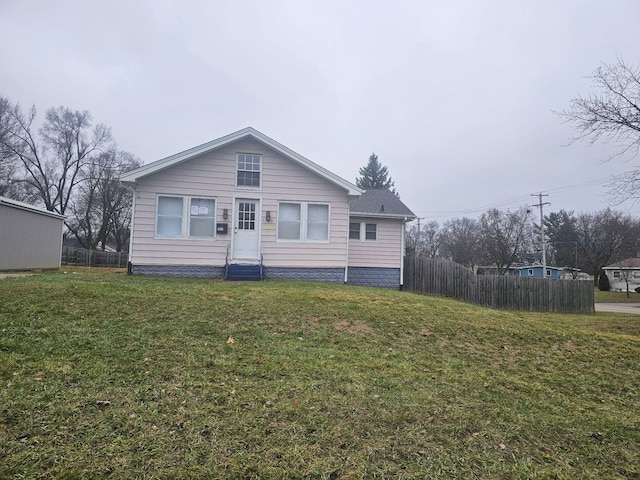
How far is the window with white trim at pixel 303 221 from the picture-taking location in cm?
1239

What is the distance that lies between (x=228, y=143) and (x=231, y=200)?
190 centimetres

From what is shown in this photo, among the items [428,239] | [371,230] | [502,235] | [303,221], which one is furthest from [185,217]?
[428,239]

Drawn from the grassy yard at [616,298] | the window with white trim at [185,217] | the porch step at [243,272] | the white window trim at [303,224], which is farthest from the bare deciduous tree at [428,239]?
the window with white trim at [185,217]

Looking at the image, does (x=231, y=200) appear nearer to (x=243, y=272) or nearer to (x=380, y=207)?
(x=243, y=272)

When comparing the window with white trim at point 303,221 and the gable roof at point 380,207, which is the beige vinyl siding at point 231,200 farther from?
the gable roof at point 380,207

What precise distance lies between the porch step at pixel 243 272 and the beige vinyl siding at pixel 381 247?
187 inches

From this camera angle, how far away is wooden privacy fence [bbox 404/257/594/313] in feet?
51.3

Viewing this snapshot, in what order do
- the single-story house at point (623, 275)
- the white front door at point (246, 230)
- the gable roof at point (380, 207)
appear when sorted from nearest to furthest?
1. the white front door at point (246, 230)
2. the gable roof at point (380, 207)
3. the single-story house at point (623, 275)

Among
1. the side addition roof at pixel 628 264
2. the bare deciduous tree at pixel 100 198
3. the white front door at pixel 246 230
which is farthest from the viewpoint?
the side addition roof at pixel 628 264

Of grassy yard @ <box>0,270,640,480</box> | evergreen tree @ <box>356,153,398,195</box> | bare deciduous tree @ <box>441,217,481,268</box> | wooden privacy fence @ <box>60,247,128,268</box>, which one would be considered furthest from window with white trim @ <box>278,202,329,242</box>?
bare deciduous tree @ <box>441,217,481,268</box>

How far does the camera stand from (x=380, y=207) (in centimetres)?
1595

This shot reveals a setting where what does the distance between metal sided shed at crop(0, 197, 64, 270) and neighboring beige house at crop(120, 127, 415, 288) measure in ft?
20.6

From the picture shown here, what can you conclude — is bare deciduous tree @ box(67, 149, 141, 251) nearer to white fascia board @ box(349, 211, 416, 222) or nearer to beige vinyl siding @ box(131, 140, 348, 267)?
beige vinyl siding @ box(131, 140, 348, 267)

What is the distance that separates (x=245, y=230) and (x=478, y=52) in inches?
448
